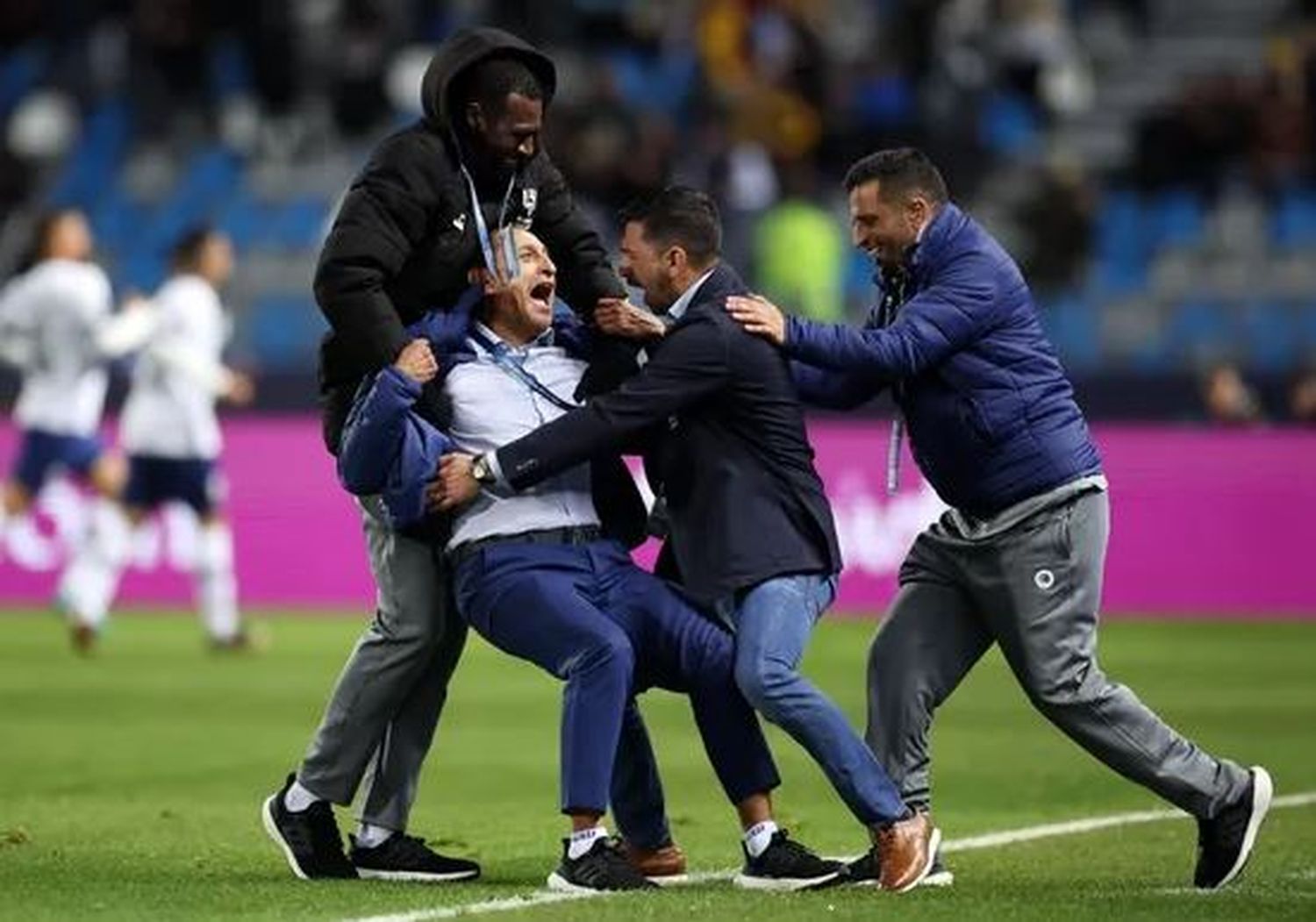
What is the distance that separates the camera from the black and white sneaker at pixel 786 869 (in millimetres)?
10273

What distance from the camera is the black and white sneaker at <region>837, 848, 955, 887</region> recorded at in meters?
10.4

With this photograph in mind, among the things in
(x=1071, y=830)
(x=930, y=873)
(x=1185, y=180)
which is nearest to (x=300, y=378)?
(x=1185, y=180)

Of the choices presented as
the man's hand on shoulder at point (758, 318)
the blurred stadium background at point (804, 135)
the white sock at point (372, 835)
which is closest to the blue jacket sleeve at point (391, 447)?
the man's hand on shoulder at point (758, 318)

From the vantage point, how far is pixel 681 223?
10484 mm

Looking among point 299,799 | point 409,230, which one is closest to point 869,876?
point 299,799

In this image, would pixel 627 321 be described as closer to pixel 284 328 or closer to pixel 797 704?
pixel 797 704

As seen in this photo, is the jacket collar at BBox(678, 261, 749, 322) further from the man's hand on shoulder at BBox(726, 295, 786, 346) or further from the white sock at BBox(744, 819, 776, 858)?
the white sock at BBox(744, 819, 776, 858)

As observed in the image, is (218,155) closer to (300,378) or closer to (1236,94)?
(300,378)

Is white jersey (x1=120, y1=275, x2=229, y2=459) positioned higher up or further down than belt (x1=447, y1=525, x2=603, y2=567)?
further down

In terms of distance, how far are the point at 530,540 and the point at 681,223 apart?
3.56 ft

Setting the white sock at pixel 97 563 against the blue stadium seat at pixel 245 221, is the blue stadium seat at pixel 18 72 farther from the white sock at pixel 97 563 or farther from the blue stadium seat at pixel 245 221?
the white sock at pixel 97 563

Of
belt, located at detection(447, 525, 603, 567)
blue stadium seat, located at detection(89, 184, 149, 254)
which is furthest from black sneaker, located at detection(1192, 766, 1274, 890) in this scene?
blue stadium seat, located at detection(89, 184, 149, 254)

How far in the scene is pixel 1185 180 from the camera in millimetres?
27812

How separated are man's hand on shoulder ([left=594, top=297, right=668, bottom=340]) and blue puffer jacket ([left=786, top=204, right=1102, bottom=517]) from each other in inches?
17.4
